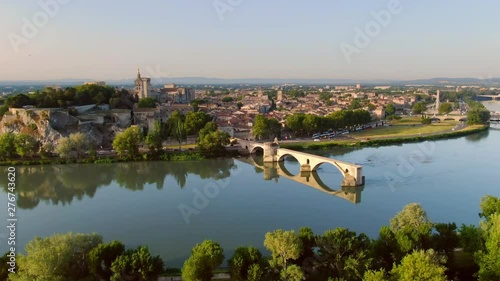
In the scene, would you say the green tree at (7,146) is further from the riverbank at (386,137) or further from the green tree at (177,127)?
the riverbank at (386,137)

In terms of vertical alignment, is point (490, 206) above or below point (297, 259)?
above

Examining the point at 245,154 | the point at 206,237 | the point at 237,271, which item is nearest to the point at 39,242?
the point at 237,271

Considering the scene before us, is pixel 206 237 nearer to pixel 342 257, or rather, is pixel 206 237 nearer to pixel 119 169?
pixel 342 257

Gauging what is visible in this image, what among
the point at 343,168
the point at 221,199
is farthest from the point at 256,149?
the point at 221,199

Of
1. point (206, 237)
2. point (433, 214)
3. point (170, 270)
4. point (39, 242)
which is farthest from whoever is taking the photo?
point (433, 214)

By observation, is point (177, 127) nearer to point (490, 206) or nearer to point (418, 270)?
point (490, 206)

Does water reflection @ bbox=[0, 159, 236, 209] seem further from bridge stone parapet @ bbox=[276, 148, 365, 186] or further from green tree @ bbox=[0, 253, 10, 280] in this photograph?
green tree @ bbox=[0, 253, 10, 280]

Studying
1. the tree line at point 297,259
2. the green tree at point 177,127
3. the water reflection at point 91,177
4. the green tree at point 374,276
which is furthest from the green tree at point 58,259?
the green tree at point 177,127
